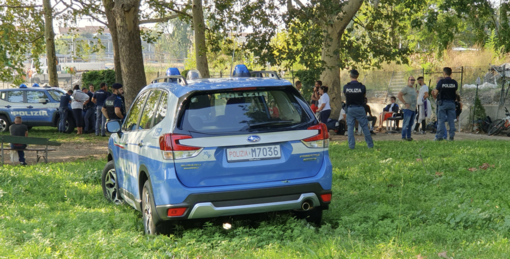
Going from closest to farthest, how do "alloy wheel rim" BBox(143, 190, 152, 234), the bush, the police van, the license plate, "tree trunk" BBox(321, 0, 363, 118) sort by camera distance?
the license plate → "alloy wheel rim" BBox(143, 190, 152, 234) → "tree trunk" BBox(321, 0, 363, 118) → the police van → the bush

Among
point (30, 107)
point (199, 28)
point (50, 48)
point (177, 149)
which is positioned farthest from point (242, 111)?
point (50, 48)

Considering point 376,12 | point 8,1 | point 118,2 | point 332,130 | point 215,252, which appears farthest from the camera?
point 8,1

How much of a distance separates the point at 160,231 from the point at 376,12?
59.6 feet

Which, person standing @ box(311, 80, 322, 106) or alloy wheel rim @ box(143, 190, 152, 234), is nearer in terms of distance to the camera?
alloy wheel rim @ box(143, 190, 152, 234)

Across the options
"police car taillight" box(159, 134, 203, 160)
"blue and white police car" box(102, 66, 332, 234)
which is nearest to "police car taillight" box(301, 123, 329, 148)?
"blue and white police car" box(102, 66, 332, 234)

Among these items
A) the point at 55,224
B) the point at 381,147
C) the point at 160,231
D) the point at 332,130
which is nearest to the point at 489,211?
the point at 160,231

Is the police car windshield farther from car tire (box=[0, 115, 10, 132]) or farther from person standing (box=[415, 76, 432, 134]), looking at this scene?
car tire (box=[0, 115, 10, 132])

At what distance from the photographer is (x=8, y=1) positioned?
85.6 feet

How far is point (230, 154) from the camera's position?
209 inches

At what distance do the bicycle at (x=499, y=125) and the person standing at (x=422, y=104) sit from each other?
238 cm

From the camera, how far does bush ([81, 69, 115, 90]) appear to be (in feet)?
120

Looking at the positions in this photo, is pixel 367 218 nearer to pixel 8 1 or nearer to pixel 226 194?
pixel 226 194

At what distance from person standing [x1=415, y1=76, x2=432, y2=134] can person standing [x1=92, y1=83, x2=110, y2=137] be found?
36.9 feet

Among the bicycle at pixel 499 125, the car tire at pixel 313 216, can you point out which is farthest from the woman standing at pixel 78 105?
the car tire at pixel 313 216
